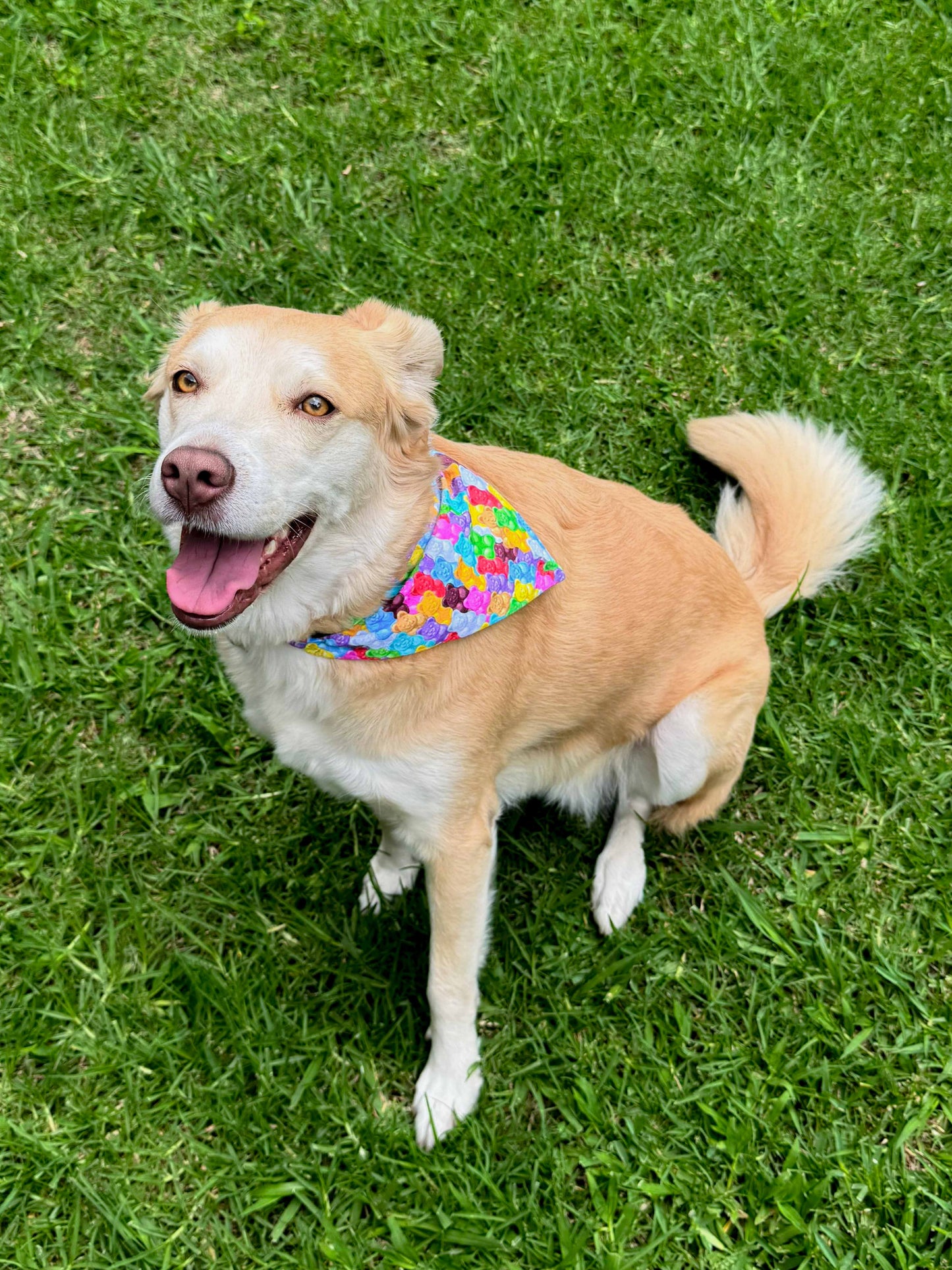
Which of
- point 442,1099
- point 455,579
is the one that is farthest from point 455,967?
point 455,579

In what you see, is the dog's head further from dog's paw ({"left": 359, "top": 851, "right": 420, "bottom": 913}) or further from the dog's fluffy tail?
the dog's fluffy tail

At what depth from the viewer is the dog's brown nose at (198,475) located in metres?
2.06

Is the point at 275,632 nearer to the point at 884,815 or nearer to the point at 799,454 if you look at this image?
the point at 799,454

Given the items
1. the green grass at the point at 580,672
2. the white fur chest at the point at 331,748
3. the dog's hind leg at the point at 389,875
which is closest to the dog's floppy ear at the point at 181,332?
the white fur chest at the point at 331,748

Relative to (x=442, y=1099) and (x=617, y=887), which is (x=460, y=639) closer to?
(x=617, y=887)

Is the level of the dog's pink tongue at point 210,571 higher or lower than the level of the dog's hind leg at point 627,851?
higher

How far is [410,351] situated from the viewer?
257 centimetres

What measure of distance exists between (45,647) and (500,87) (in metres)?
3.53

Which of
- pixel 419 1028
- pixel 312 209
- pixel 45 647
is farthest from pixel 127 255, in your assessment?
pixel 419 1028

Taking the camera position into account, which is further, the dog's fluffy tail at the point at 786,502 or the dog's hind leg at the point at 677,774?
the dog's fluffy tail at the point at 786,502

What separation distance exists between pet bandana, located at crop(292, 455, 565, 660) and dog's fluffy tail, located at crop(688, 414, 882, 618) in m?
1.30

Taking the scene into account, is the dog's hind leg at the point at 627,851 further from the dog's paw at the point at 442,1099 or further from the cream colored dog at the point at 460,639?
the dog's paw at the point at 442,1099

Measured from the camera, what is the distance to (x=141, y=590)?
3.88 meters

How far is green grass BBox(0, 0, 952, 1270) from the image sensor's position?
2.88m
